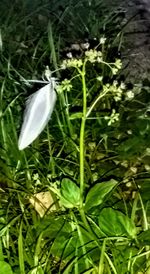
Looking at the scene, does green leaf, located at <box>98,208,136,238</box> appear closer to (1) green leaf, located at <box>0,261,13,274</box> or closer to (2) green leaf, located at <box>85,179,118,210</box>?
(2) green leaf, located at <box>85,179,118,210</box>

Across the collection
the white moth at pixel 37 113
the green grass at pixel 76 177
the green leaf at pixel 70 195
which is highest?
the white moth at pixel 37 113

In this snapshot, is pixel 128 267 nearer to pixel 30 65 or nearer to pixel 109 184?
pixel 109 184

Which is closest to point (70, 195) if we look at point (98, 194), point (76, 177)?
point (98, 194)

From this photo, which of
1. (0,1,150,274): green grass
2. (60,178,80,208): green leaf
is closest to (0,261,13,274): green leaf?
(0,1,150,274): green grass

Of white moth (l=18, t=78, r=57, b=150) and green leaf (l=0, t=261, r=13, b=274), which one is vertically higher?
white moth (l=18, t=78, r=57, b=150)

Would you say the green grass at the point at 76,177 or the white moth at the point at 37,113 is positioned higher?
the white moth at the point at 37,113

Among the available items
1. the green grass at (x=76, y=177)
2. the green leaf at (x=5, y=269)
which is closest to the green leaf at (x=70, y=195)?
the green grass at (x=76, y=177)

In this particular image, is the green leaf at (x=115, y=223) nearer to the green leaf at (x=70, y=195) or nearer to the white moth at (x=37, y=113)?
the green leaf at (x=70, y=195)

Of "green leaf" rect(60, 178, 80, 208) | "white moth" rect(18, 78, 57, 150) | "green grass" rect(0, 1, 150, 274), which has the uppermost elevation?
"white moth" rect(18, 78, 57, 150)
